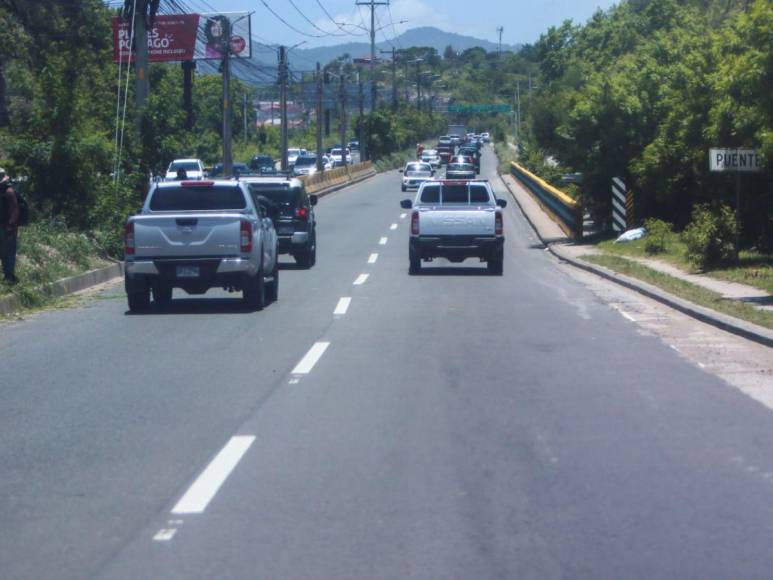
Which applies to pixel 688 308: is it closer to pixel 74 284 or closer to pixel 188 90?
pixel 74 284

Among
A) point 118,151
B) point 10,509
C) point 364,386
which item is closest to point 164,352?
point 364,386

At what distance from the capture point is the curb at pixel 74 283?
18.3 meters

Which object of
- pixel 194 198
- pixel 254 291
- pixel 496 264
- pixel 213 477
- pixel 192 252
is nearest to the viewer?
pixel 213 477

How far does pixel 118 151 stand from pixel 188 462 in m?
21.5

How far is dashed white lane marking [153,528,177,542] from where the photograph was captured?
6.60 meters

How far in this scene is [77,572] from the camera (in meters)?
6.09

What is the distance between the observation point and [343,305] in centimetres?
1894

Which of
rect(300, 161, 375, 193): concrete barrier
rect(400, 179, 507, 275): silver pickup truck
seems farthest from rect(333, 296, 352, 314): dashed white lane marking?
rect(300, 161, 375, 193): concrete barrier

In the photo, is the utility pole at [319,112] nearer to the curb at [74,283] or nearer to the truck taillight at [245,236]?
the curb at [74,283]

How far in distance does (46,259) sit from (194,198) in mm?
5066

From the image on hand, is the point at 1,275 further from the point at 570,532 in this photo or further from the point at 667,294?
the point at 570,532

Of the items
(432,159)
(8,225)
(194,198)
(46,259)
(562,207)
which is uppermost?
(432,159)

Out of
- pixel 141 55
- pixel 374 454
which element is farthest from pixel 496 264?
pixel 374 454

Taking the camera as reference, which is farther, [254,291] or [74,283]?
[74,283]
